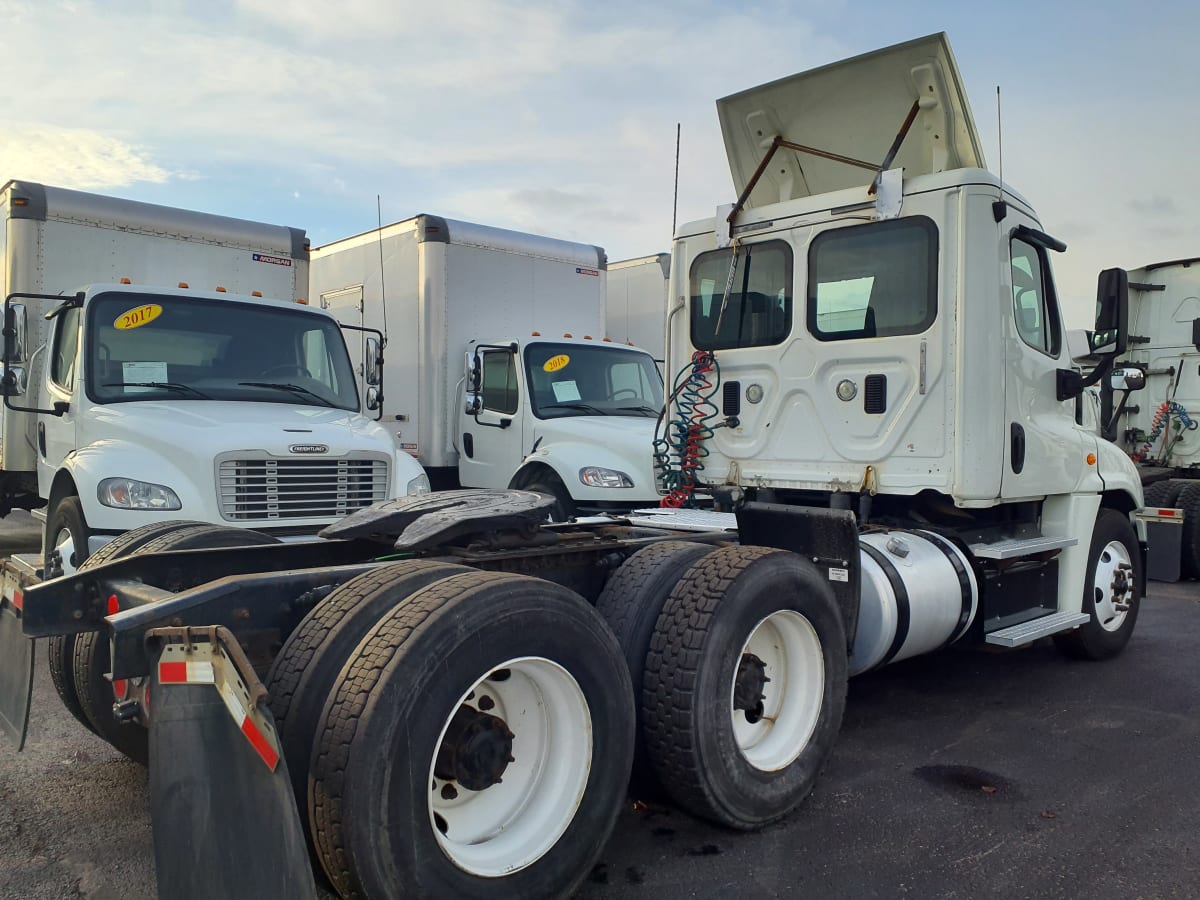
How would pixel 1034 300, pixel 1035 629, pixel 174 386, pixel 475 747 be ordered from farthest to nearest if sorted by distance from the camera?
pixel 174 386 → pixel 1034 300 → pixel 1035 629 → pixel 475 747

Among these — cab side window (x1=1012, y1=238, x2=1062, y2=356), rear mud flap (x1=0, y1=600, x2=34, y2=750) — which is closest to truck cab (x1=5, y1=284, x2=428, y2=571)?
rear mud flap (x1=0, y1=600, x2=34, y2=750)

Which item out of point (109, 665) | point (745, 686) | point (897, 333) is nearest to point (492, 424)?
point (897, 333)

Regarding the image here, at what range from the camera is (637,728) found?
144 inches

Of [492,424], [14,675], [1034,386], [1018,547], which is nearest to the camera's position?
[14,675]

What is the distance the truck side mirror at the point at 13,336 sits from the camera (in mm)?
7012

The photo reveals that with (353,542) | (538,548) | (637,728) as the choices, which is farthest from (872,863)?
(353,542)

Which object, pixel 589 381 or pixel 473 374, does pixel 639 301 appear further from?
pixel 473 374

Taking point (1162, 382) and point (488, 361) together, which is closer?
point (488, 361)

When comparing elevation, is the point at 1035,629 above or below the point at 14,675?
below

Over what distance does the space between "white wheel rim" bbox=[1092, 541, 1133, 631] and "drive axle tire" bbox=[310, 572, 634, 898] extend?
14.5ft

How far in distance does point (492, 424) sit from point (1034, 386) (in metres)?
5.45

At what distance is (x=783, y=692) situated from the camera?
414cm

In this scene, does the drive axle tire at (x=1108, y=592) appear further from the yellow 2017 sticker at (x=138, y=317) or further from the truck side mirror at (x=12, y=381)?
the truck side mirror at (x=12, y=381)

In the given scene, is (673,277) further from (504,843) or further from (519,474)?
(504,843)
